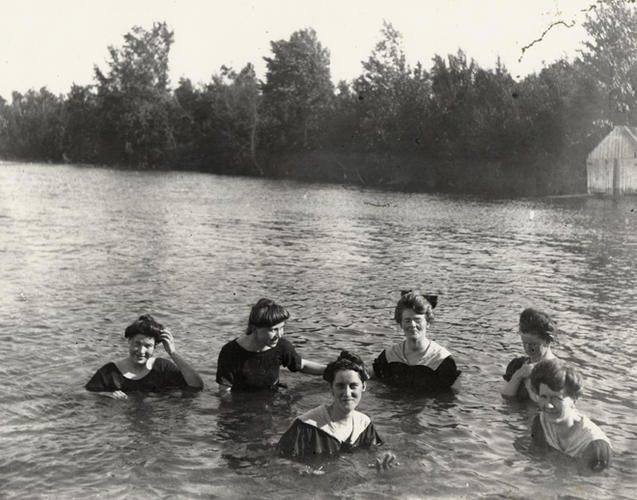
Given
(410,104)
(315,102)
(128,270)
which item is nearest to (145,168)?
(315,102)

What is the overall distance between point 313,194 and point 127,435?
4479 centimetres

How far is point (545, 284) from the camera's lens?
18125mm

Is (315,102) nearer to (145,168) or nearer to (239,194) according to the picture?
(145,168)

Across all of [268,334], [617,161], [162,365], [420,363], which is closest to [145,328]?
[162,365]

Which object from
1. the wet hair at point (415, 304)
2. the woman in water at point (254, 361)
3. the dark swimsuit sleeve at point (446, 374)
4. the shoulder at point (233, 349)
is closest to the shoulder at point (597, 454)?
the wet hair at point (415, 304)

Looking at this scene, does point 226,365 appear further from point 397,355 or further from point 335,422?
point 335,422

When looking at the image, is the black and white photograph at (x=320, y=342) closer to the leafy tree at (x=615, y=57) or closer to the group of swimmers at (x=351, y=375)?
the group of swimmers at (x=351, y=375)

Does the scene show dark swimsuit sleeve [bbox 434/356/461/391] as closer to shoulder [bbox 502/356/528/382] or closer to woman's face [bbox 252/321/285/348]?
shoulder [bbox 502/356/528/382]

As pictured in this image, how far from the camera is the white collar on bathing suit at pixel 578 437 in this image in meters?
6.88

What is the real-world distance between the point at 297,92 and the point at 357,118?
11.3m

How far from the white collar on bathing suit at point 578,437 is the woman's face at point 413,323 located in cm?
211

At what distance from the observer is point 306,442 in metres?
7.12

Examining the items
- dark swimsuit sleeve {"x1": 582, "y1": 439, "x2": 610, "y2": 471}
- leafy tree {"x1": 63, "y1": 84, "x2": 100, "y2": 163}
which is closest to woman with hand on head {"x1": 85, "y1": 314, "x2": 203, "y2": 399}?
dark swimsuit sleeve {"x1": 582, "y1": 439, "x2": 610, "y2": 471}

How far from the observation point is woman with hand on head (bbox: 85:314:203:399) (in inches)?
347
